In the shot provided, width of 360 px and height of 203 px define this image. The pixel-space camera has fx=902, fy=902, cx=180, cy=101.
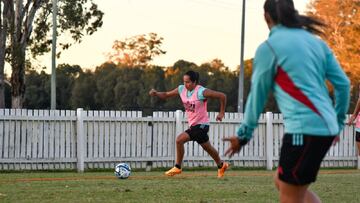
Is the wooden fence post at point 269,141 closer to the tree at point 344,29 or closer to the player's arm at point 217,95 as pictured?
the player's arm at point 217,95

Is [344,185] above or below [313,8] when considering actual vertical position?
below

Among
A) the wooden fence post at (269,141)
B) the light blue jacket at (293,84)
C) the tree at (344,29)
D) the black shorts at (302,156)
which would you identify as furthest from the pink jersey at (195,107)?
the tree at (344,29)

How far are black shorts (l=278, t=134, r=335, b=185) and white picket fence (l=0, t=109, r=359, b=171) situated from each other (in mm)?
15951

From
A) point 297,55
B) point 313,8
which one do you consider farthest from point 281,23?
point 313,8

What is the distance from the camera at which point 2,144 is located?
2155cm

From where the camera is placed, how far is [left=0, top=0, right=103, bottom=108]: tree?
128 feet

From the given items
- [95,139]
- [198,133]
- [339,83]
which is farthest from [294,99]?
[95,139]

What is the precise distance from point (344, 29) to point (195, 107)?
47.8 m

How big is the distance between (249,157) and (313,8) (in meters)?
39.2

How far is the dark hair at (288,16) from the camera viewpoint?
634cm

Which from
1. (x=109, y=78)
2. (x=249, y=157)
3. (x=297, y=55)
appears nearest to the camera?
(x=297, y=55)

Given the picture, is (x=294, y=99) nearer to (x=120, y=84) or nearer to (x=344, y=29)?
(x=344, y=29)

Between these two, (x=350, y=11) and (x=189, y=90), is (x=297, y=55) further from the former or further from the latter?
(x=350, y=11)

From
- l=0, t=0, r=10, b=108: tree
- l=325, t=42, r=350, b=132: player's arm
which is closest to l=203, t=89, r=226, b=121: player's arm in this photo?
l=325, t=42, r=350, b=132: player's arm
